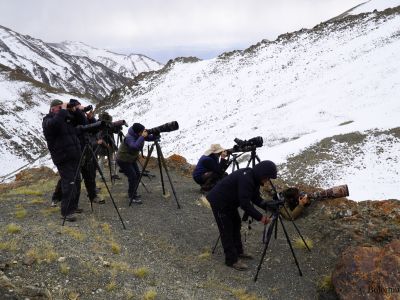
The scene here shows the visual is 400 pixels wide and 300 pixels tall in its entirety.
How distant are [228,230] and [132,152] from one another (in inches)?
181

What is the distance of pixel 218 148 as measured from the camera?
40.1 ft

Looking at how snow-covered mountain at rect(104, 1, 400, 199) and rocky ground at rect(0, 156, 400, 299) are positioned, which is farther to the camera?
snow-covered mountain at rect(104, 1, 400, 199)

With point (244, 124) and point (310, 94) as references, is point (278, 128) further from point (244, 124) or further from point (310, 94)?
point (310, 94)

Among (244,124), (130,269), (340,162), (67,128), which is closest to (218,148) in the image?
(67,128)

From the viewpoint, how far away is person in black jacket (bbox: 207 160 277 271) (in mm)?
7684

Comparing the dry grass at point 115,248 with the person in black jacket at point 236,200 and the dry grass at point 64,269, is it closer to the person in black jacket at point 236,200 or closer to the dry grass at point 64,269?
the dry grass at point 64,269

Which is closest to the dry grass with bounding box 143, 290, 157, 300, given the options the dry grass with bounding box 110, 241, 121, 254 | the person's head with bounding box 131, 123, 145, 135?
the dry grass with bounding box 110, 241, 121, 254

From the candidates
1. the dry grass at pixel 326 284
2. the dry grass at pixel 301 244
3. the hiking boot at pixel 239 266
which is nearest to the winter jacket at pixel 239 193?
the hiking boot at pixel 239 266

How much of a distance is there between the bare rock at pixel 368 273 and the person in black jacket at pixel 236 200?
175 cm

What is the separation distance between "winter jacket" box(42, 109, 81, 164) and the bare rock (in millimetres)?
6908

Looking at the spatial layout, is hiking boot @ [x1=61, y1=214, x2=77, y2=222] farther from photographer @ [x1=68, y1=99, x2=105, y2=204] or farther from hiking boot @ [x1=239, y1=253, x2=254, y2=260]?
hiking boot @ [x1=239, y1=253, x2=254, y2=260]

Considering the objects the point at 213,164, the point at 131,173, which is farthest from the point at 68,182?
the point at 213,164

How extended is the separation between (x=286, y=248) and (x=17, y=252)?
Answer: 603cm

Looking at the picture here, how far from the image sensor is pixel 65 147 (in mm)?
10062
